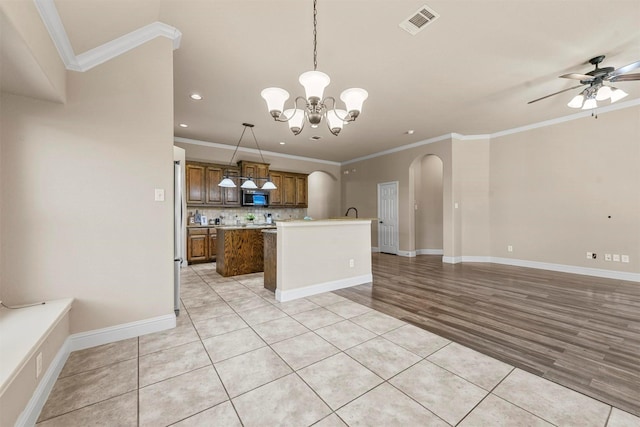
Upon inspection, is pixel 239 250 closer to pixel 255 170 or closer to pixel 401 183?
pixel 255 170

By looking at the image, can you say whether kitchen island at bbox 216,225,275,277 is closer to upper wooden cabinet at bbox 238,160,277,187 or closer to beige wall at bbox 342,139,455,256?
upper wooden cabinet at bbox 238,160,277,187

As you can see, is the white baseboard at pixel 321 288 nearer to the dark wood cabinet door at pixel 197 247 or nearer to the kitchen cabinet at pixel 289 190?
the dark wood cabinet door at pixel 197 247

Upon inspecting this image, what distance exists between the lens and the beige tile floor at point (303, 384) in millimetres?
1484

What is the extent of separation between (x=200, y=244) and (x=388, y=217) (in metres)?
5.20

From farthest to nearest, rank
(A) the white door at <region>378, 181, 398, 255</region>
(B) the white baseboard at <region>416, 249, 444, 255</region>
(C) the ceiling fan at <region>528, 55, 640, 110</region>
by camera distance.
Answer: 1. (B) the white baseboard at <region>416, 249, 444, 255</region>
2. (A) the white door at <region>378, 181, 398, 255</region>
3. (C) the ceiling fan at <region>528, 55, 640, 110</region>

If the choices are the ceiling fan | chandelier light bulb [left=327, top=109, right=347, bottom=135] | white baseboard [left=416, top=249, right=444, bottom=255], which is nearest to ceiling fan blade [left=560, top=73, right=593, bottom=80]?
the ceiling fan

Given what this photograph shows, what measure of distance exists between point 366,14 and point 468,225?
5.49 metres

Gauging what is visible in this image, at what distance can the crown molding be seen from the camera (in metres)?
1.82

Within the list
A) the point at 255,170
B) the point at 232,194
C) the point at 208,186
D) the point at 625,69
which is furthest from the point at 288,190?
the point at 625,69

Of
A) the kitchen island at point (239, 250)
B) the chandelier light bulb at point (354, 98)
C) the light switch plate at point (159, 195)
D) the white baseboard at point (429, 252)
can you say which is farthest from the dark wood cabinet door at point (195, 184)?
the white baseboard at point (429, 252)

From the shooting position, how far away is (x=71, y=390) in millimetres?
1715

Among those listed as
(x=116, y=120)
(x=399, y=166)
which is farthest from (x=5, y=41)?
(x=399, y=166)

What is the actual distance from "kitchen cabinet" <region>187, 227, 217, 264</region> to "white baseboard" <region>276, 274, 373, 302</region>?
3.38 meters

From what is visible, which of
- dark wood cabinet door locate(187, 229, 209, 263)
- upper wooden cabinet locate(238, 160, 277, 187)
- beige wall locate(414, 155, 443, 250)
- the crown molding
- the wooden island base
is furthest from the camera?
beige wall locate(414, 155, 443, 250)
